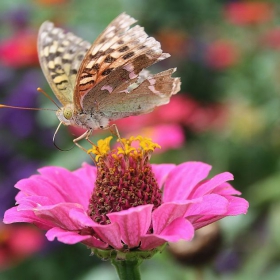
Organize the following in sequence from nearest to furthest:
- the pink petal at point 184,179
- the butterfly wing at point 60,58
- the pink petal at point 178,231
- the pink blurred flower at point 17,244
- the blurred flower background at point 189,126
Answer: the pink petal at point 178,231 → the pink petal at point 184,179 → the butterfly wing at point 60,58 → the blurred flower background at point 189,126 → the pink blurred flower at point 17,244

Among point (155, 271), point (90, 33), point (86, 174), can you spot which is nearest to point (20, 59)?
point (90, 33)

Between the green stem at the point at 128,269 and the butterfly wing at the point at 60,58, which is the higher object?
the butterfly wing at the point at 60,58

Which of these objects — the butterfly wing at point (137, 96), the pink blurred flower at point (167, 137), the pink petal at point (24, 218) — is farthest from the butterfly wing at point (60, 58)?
the pink blurred flower at point (167, 137)

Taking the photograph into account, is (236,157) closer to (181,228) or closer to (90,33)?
(90,33)

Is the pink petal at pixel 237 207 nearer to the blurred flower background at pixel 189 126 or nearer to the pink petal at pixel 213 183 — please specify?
the pink petal at pixel 213 183

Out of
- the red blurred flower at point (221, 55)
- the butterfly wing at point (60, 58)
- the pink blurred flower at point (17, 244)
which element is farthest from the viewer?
the red blurred flower at point (221, 55)

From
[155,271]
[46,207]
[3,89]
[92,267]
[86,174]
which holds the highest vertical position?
[46,207]

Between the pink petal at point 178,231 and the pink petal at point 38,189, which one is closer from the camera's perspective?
the pink petal at point 178,231

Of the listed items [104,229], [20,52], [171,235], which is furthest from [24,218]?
[20,52]
